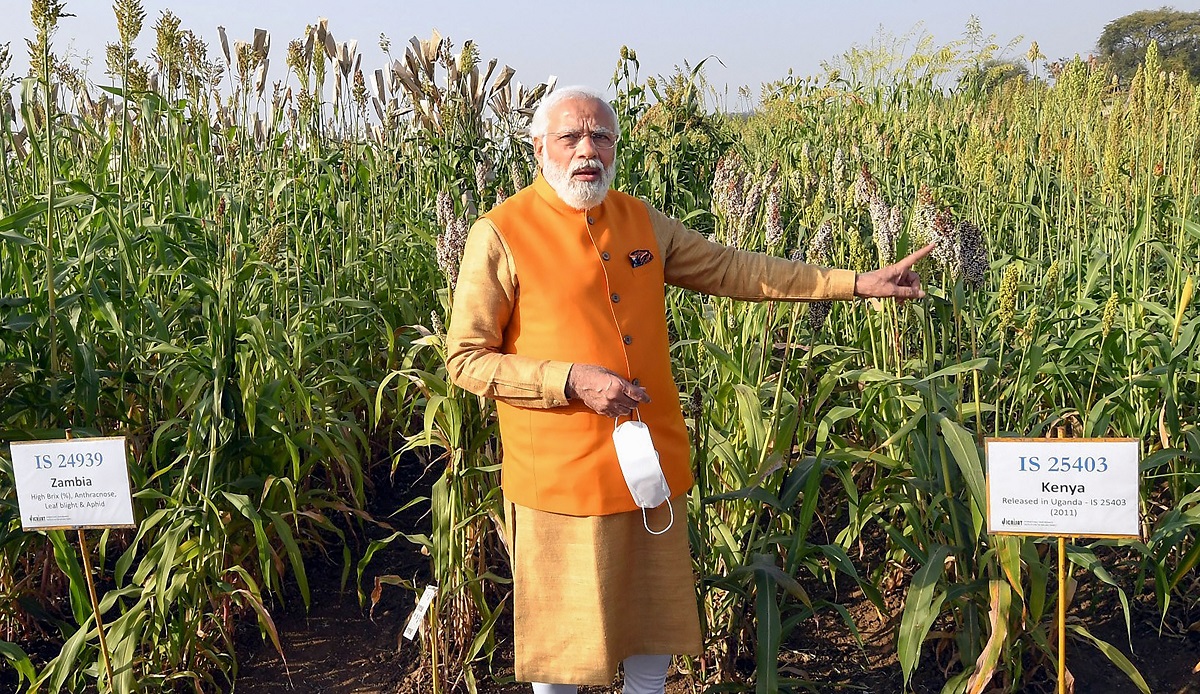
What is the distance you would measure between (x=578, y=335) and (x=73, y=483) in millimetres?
1171

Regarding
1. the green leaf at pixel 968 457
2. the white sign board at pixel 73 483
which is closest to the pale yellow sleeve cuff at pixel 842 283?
the green leaf at pixel 968 457

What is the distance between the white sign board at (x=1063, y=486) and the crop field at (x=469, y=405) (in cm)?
20

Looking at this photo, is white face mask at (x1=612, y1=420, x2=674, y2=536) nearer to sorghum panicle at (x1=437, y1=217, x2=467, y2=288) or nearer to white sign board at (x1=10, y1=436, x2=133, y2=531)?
sorghum panicle at (x1=437, y1=217, x2=467, y2=288)

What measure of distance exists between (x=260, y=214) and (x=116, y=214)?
2.48ft

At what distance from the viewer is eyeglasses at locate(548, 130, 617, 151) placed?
6.72 feet

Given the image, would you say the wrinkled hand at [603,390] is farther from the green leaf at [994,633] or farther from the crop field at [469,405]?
the green leaf at [994,633]

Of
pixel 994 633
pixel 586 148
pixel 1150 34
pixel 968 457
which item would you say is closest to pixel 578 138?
pixel 586 148

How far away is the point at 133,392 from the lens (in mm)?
3074

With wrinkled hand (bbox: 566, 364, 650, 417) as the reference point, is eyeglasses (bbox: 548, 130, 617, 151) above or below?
above

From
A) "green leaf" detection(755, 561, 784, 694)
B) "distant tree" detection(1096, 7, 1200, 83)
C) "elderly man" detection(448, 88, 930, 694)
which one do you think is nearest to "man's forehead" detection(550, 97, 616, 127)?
"elderly man" detection(448, 88, 930, 694)

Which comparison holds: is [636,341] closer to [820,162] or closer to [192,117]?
[192,117]

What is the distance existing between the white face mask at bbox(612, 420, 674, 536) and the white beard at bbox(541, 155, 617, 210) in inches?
18.4

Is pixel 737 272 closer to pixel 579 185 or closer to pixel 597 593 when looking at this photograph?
pixel 579 185

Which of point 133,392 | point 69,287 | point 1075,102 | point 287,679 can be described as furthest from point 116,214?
point 1075,102
